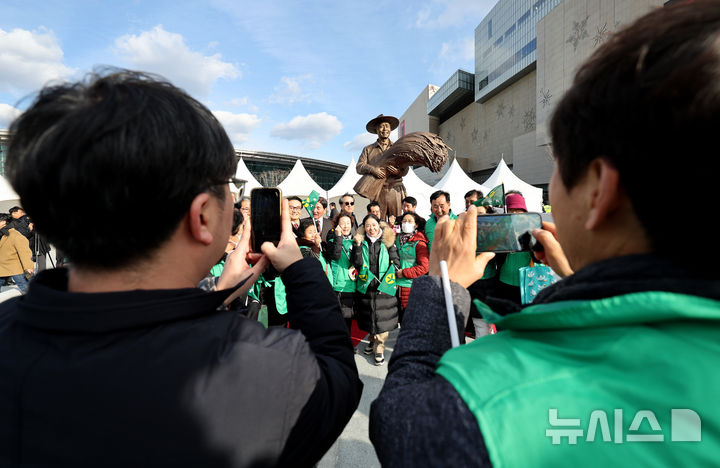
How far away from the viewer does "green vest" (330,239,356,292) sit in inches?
170

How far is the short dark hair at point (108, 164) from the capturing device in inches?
23.3

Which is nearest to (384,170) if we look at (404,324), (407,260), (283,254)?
(407,260)

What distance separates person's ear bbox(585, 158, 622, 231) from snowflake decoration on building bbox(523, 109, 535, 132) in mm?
32111

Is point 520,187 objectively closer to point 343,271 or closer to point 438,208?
point 438,208

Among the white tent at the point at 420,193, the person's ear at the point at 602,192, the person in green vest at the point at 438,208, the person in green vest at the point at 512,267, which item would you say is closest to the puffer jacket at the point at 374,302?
the person in green vest at the point at 438,208

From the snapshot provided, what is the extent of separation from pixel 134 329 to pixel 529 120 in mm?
33141

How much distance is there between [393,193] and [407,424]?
5.51 meters

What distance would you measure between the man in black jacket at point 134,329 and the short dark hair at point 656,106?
2.20 ft

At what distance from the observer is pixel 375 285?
418cm

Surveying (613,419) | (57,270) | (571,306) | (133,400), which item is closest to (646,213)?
(571,306)

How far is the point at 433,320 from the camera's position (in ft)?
2.54

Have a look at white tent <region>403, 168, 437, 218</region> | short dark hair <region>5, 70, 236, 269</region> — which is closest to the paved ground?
short dark hair <region>5, 70, 236, 269</region>

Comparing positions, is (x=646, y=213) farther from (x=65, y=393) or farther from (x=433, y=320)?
(x=65, y=393)

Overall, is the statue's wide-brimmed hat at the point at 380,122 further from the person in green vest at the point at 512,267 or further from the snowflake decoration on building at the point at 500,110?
the snowflake decoration on building at the point at 500,110
